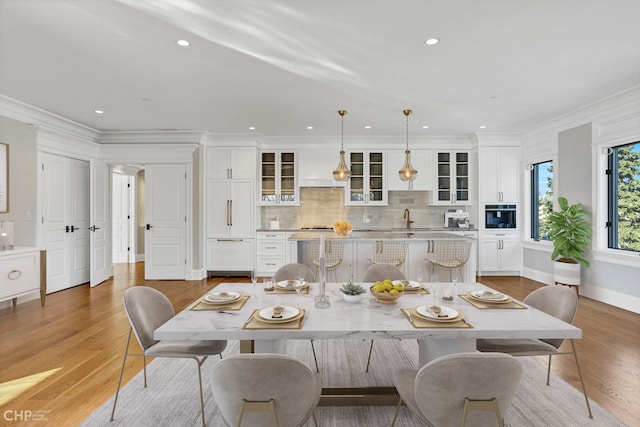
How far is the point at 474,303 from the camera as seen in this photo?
6.72 feet

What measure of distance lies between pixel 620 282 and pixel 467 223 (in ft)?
8.37

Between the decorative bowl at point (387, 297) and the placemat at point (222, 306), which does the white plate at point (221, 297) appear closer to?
the placemat at point (222, 306)

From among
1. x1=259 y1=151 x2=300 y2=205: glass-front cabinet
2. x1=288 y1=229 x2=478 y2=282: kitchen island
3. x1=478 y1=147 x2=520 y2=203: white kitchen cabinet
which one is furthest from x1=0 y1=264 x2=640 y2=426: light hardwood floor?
x1=259 y1=151 x2=300 y2=205: glass-front cabinet

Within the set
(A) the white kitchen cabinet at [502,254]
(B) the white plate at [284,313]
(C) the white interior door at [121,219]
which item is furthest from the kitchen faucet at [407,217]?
(C) the white interior door at [121,219]

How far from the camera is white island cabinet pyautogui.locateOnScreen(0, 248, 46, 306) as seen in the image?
149 inches

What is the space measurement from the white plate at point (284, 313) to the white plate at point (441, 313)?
2.22ft

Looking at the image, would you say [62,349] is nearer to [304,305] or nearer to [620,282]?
[304,305]

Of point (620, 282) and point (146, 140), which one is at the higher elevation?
point (146, 140)

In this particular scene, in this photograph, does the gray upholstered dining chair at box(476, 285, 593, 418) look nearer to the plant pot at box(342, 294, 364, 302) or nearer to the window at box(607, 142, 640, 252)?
the plant pot at box(342, 294, 364, 302)

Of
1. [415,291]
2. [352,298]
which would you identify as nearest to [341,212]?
[415,291]

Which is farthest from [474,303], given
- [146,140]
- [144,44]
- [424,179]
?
[146,140]

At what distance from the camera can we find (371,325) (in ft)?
5.50

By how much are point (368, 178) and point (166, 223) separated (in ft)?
12.7

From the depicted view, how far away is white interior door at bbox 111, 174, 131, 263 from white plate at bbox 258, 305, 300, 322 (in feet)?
24.9
